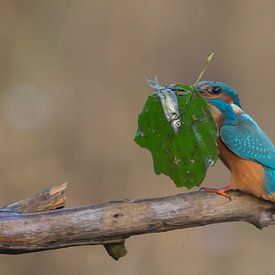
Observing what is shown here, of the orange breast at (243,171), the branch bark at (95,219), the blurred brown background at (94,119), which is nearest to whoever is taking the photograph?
the branch bark at (95,219)

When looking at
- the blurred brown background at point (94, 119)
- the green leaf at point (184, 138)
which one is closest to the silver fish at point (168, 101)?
the green leaf at point (184, 138)

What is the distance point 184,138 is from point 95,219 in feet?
1.07

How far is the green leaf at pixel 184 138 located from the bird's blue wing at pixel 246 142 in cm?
23

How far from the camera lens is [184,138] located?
240cm

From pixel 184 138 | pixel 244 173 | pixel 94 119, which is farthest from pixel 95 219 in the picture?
pixel 94 119

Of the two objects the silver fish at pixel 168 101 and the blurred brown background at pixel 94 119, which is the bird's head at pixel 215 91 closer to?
the silver fish at pixel 168 101

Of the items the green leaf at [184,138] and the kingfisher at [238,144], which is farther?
the kingfisher at [238,144]

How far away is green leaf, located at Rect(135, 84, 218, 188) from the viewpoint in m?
2.37

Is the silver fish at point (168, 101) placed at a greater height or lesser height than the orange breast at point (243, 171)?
greater

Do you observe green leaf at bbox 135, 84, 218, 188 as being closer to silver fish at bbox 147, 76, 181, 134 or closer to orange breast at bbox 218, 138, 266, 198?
silver fish at bbox 147, 76, 181, 134

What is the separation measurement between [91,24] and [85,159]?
2.01ft

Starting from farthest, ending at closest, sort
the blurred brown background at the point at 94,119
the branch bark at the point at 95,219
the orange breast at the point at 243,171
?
the blurred brown background at the point at 94,119
the orange breast at the point at 243,171
the branch bark at the point at 95,219

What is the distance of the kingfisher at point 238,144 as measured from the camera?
8.62 ft

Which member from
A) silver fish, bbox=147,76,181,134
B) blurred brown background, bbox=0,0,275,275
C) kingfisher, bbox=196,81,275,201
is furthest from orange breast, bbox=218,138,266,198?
blurred brown background, bbox=0,0,275,275
